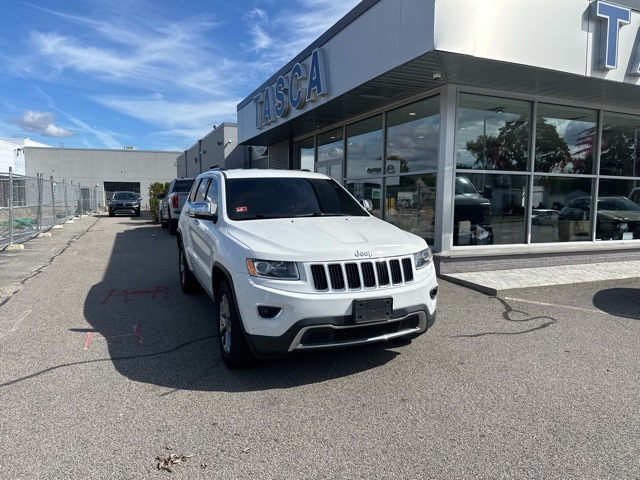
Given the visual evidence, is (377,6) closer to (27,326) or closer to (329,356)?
(329,356)

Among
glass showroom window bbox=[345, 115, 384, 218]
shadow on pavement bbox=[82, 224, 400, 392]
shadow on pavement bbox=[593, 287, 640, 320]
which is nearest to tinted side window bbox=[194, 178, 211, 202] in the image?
shadow on pavement bbox=[82, 224, 400, 392]

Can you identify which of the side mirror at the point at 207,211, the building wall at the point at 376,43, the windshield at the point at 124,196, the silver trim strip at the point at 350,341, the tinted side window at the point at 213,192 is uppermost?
the building wall at the point at 376,43

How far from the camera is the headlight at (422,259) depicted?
4051mm

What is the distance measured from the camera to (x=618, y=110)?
10297 mm

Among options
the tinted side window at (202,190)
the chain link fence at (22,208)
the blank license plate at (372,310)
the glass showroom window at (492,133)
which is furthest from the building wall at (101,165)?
the blank license plate at (372,310)

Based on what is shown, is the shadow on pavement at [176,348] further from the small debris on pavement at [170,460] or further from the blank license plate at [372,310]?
the small debris on pavement at [170,460]

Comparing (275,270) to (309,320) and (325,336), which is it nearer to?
(309,320)

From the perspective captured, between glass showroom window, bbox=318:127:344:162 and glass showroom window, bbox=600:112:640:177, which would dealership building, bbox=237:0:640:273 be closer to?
glass showroom window, bbox=600:112:640:177

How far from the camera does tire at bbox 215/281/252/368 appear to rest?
12.6ft

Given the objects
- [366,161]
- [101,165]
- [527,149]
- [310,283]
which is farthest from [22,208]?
[101,165]

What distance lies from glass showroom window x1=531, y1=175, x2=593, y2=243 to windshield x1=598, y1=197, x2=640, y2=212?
1.38 ft

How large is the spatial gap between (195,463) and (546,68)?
754 centimetres

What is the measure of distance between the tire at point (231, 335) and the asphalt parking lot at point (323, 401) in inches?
5.5

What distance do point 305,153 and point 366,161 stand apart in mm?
4378
